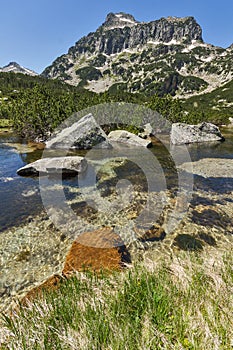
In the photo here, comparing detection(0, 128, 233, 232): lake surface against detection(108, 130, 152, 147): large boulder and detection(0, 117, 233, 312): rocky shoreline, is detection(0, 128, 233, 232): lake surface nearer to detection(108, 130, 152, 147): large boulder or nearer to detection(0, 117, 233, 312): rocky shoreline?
detection(0, 117, 233, 312): rocky shoreline

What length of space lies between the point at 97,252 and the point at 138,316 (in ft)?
15.1

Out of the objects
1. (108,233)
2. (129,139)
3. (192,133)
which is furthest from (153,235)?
(192,133)

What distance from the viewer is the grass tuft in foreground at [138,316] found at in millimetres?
2838

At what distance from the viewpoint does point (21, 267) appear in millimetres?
7316

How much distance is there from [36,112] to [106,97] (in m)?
19.4

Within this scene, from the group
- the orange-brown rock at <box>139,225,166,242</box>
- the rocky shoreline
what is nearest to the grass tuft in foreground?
the rocky shoreline

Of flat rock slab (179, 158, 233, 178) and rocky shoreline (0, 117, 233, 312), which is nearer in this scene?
rocky shoreline (0, 117, 233, 312)

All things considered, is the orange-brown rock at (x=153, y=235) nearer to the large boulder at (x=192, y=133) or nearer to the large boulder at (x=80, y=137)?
the large boulder at (x=80, y=137)

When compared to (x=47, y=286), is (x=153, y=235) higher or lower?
higher

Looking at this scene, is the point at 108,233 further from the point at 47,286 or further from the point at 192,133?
the point at 192,133

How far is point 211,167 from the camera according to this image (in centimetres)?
2017

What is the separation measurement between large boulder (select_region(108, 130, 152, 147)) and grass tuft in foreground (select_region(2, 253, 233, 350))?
26952 millimetres

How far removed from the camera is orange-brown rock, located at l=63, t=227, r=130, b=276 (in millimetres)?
7121

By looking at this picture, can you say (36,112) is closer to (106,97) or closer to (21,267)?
(106,97)
